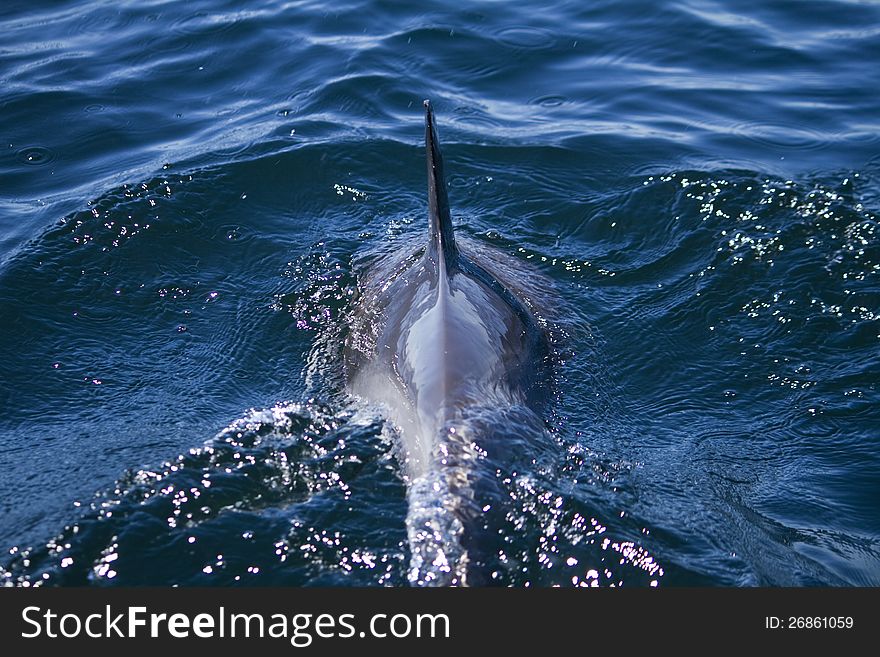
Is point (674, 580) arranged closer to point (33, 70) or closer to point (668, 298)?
point (668, 298)

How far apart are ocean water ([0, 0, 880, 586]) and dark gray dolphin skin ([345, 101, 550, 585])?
16 centimetres

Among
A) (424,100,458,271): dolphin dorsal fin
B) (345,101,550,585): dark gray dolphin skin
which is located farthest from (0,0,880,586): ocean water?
(424,100,458,271): dolphin dorsal fin

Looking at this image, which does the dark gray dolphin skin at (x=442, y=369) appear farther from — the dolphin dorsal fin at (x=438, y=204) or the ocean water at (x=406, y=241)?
the ocean water at (x=406, y=241)

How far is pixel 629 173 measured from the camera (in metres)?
10.7

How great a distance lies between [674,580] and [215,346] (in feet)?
13.7

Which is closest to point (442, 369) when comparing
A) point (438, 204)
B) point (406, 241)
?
point (438, 204)

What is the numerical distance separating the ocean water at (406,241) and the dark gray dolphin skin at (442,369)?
0.54 ft

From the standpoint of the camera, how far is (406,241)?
9.12 metres

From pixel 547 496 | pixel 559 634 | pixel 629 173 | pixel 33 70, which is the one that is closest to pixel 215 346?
pixel 547 496

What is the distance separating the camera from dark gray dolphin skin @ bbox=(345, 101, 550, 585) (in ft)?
17.3

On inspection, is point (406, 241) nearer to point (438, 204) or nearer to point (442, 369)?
point (438, 204)

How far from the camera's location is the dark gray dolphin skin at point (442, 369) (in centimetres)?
527

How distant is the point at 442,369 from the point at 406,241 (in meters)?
3.21

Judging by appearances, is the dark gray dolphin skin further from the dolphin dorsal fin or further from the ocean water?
the ocean water
